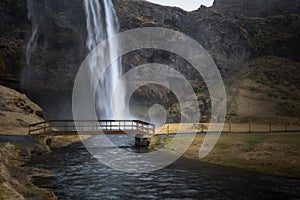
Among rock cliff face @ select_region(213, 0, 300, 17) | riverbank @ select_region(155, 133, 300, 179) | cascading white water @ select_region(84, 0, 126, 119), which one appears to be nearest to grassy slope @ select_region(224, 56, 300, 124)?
cascading white water @ select_region(84, 0, 126, 119)

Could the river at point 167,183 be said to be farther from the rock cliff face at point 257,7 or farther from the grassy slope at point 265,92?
the rock cliff face at point 257,7

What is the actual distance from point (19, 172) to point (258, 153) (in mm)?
21763

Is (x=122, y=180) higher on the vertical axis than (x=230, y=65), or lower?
lower

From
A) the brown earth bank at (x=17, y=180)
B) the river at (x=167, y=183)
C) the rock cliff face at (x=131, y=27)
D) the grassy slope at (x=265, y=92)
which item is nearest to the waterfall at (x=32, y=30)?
the rock cliff face at (x=131, y=27)

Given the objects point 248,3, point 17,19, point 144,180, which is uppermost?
point 248,3

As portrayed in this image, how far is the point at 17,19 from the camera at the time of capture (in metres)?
78.4

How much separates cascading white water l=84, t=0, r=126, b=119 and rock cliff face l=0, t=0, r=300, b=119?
97.7 inches

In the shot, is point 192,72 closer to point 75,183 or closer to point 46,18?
point 46,18

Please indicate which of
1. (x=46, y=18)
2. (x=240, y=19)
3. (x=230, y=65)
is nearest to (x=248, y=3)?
(x=240, y=19)

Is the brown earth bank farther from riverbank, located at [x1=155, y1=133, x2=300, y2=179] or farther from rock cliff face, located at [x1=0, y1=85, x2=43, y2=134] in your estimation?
riverbank, located at [x1=155, y1=133, x2=300, y2=179]

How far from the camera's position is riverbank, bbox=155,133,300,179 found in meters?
27.0

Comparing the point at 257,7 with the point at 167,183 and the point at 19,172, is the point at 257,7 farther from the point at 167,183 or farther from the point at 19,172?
the point at 19,172

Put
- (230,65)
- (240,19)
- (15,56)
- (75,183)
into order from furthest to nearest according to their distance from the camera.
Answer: (240,19)
(230,65)
(15,56)
(75,183)

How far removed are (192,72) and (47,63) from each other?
140ft
